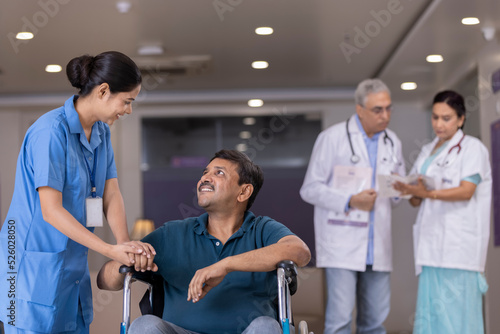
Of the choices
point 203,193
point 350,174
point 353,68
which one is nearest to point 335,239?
point 350,174

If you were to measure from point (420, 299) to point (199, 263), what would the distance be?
5.90ft

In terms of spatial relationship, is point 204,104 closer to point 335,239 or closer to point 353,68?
point 353,68

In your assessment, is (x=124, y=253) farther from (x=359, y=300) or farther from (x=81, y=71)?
(x=359, y=300)

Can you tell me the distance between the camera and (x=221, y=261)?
7.04ft

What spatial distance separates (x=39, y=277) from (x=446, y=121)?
2.49 meters

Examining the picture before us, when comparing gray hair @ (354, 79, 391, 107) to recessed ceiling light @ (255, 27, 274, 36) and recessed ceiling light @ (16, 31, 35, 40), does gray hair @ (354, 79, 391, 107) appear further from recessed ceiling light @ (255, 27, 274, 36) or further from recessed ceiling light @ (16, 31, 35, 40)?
recessed ceiling light @ (16, 31, 35, 40)

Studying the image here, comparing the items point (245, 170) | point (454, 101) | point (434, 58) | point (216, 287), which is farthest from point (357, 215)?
point (434, 58)

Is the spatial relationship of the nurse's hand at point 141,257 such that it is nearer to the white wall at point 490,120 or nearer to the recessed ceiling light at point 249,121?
the white wall at point 490,120

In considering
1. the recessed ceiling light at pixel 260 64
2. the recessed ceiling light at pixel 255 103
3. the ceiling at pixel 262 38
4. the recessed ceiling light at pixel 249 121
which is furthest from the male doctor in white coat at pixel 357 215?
the recessed ceiling light at pixel 249 121

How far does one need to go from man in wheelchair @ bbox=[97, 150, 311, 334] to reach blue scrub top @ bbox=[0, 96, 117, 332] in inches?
7.0

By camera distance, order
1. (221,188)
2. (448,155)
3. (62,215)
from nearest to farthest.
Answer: (62,215)
(221,188)
(448,155)

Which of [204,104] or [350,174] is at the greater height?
[204,104]

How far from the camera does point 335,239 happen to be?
12.2 ft

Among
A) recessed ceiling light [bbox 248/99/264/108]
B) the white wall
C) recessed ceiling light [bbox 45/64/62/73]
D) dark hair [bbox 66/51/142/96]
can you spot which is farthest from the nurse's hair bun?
recessed ceiling light [bbox 248/99/264/108]
